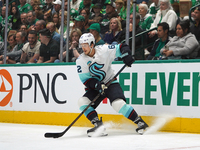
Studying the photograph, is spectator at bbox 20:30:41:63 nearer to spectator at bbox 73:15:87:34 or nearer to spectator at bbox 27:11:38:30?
spectator at bbox 27:11:38:30

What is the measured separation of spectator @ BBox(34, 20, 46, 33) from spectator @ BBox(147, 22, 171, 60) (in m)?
2.35

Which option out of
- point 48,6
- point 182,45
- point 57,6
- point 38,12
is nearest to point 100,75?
point 182,45

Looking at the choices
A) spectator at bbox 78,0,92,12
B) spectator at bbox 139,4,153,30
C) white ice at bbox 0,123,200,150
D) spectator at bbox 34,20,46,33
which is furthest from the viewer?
spectator at bbox 34,20,46,33

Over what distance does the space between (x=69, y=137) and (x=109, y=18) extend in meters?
2.67

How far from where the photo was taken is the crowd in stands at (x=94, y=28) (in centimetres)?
506

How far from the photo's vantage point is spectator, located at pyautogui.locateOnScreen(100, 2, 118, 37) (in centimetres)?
595

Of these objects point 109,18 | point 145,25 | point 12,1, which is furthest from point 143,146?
point 12,1

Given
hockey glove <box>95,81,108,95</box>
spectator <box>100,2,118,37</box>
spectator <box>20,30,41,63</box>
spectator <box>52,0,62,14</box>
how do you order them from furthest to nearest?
spectator <box>52,0,62,14</box> < spectator <box>20,30,41,63</box> < spectator <box>100,2,118,37</box> < hockey glove <box>95,81,108,95</box>

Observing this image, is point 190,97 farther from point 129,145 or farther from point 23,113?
point 23,113

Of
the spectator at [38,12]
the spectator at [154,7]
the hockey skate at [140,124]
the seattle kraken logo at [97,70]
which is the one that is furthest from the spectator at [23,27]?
the hockey skate at [140,124]

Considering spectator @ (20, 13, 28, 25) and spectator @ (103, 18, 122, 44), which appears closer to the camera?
spectator @ (103, 18, 122, 44)

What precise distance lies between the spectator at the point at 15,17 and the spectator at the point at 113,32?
203 centimetres

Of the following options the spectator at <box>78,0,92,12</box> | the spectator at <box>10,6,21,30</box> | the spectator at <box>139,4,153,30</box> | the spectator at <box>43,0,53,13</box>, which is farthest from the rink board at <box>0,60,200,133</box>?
the spectator at <box>43,0,53,13</box>

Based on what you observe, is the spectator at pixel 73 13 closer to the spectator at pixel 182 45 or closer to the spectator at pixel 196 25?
the spectator at pixel 182 45
